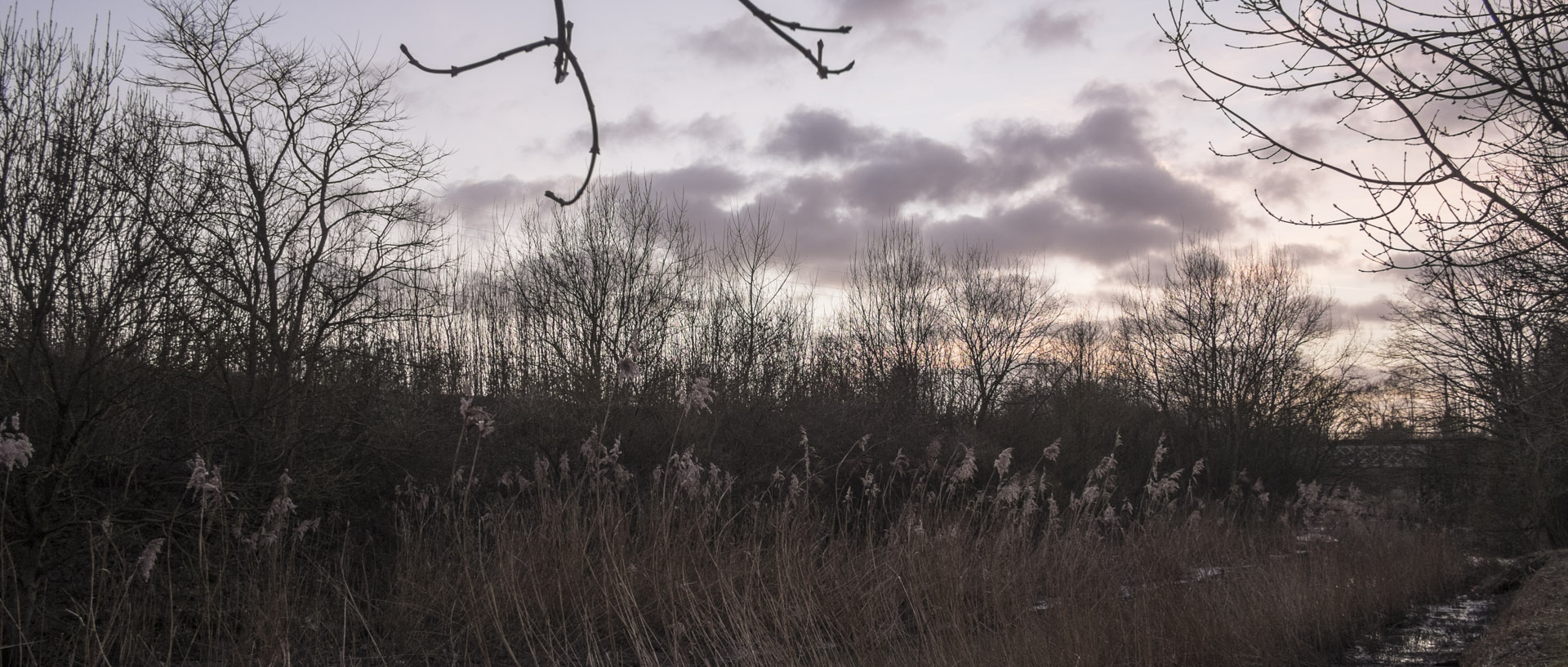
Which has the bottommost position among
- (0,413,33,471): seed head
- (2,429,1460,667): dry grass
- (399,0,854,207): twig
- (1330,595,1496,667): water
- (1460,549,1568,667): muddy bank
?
(1330,595,1496,667): water

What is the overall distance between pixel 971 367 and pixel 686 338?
893cm

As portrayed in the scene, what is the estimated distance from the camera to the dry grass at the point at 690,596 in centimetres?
550

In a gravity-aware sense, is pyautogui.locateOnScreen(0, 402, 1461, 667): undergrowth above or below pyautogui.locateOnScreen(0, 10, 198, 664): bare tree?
below

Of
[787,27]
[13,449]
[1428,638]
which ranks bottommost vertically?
[1428,638]

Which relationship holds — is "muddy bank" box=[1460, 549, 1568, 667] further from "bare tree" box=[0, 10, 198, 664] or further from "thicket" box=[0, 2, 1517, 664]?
"bare tree" box=[0, 10, 198, 664]

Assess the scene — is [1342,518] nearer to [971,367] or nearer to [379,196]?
[971,367]

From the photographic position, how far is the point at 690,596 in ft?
17.1

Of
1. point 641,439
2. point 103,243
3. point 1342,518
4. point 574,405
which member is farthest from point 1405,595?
Answer: point 103,243

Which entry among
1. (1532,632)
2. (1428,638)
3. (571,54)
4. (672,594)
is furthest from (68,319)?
(1428,638)

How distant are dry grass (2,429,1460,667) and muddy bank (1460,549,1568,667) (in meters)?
1.41

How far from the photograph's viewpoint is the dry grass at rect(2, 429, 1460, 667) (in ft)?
18.0

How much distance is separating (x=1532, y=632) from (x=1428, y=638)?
3918 mm

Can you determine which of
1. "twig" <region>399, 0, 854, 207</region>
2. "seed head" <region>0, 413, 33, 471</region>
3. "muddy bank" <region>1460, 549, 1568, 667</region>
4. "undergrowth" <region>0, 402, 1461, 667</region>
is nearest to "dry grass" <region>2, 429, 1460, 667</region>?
"undergrowth" <region>0, 402, 1461, 667</region>

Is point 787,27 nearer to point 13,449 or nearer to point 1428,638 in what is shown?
point 13,449
